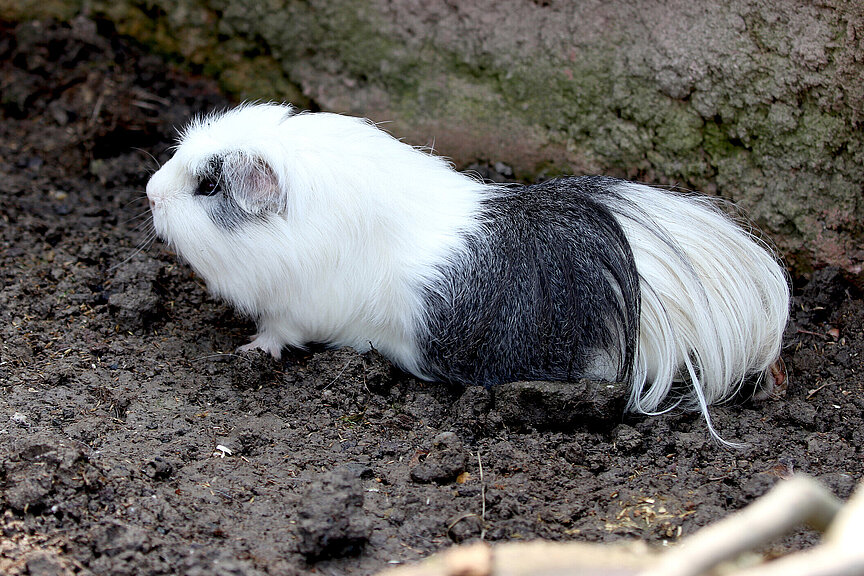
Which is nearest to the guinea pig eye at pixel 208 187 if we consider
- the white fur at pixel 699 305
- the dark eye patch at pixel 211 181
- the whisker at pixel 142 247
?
the dark eye patch at pixel 211 181

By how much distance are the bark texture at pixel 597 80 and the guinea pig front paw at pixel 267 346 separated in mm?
1335

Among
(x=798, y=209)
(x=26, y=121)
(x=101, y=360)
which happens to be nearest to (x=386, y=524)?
(x=101, y=360)

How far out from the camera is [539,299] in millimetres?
2930

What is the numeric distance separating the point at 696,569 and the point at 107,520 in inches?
62.6

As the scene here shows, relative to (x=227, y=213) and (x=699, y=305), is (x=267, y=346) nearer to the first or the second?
(x=227, y=213)

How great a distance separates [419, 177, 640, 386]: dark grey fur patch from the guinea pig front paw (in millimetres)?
615

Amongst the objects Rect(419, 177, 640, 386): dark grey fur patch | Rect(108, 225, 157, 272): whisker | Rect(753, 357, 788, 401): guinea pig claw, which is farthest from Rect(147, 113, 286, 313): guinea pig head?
Rect(753, 357, 788, 401): guinea pig claw

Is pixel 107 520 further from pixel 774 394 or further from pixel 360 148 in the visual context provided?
pixel 774 394

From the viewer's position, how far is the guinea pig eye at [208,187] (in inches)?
122

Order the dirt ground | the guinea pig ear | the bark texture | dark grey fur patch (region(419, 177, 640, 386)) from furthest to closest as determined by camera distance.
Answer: the bark texture, the guinea pig ear, dark grey fur patch (region(419, 177, 640, 386)), the dirt ground

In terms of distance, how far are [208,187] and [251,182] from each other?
8.2 inches

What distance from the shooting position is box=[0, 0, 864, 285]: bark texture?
10.5 feet

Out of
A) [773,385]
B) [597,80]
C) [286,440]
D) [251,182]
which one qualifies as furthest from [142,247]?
[773,385]

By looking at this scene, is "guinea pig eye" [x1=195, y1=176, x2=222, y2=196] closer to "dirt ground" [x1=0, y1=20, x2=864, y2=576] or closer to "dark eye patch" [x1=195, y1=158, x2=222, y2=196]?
"dark eye patch" [x1=195, y1=158, x2=222, y2=196]
